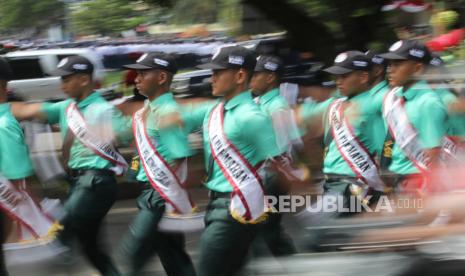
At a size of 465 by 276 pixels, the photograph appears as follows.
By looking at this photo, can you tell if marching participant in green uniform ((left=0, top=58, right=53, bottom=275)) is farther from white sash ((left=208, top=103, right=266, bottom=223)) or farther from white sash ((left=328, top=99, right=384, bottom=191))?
white sash ((left=328, top=99, right=384, bottom=191))

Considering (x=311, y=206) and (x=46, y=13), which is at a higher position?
(x=311, y=206)

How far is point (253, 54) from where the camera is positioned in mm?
4719

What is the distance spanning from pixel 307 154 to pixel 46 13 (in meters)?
36.1

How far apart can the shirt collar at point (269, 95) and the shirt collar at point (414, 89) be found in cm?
102

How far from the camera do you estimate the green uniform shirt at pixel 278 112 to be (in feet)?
17.6

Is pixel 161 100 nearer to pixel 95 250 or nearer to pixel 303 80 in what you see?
pixel 95 250

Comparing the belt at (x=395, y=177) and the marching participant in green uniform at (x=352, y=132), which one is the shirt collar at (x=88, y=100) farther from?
the belt at (x=395, y=177)

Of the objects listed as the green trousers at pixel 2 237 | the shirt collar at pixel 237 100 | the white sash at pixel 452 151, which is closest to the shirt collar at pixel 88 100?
the green trousers at pixel 2 237

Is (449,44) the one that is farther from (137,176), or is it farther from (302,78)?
(137,176)

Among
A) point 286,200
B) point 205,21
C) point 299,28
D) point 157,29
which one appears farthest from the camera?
point 157,29

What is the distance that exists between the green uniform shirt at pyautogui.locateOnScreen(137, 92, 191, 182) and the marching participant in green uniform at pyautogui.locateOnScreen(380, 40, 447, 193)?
4.50 ft

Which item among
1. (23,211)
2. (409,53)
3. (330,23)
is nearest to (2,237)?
(23,211)

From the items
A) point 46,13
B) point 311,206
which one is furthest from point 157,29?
point 311,206

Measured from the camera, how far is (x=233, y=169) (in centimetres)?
441
